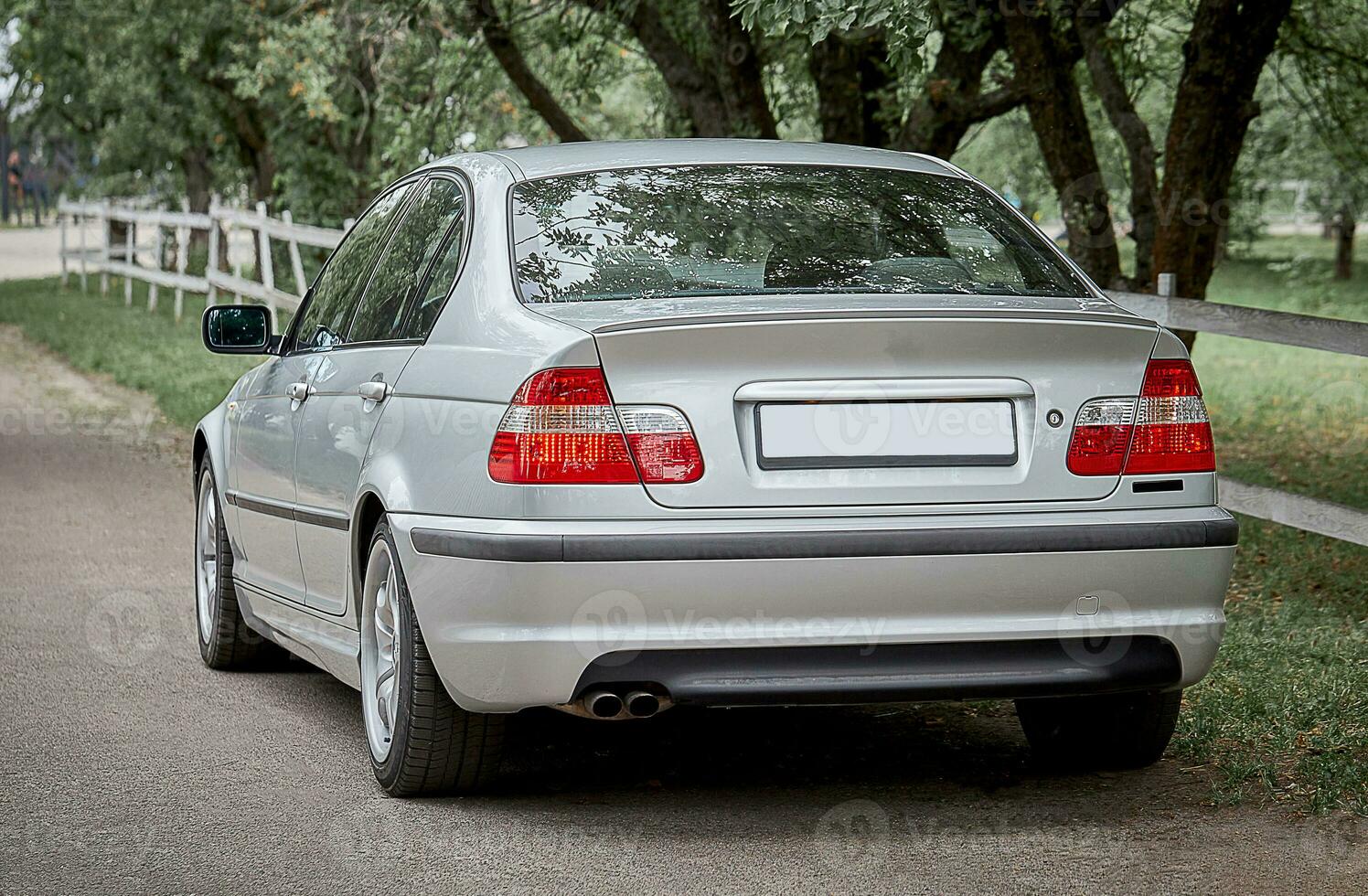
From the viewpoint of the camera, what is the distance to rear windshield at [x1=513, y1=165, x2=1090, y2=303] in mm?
4727

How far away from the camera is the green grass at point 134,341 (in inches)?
654

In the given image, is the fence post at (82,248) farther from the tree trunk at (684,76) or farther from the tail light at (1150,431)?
the tail light at (1150,431)

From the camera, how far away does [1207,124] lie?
1009cm

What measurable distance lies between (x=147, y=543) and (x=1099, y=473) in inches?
243

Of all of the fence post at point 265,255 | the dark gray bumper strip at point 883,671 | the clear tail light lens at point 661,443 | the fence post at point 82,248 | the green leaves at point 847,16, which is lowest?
the fence post at point 82,248

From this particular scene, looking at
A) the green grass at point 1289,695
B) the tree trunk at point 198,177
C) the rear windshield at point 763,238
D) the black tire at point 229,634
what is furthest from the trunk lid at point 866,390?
the tree trunk at point 198,177

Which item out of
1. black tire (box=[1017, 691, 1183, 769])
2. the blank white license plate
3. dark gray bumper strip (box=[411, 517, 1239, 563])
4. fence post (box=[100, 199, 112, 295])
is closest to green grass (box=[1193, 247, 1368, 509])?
black tire (box=[1017, 691, 1183, 769])

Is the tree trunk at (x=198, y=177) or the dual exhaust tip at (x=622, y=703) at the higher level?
the dual exhaust tip at (x=622, y=703)

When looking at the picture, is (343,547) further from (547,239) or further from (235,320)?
(235,320)

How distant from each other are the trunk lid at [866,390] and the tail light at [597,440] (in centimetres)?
3

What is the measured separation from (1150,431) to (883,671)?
860 mm

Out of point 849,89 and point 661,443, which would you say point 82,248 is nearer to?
point 849,89

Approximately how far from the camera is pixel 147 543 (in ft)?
30.9

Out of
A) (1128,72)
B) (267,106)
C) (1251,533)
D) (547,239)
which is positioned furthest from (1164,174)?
(267,106)
